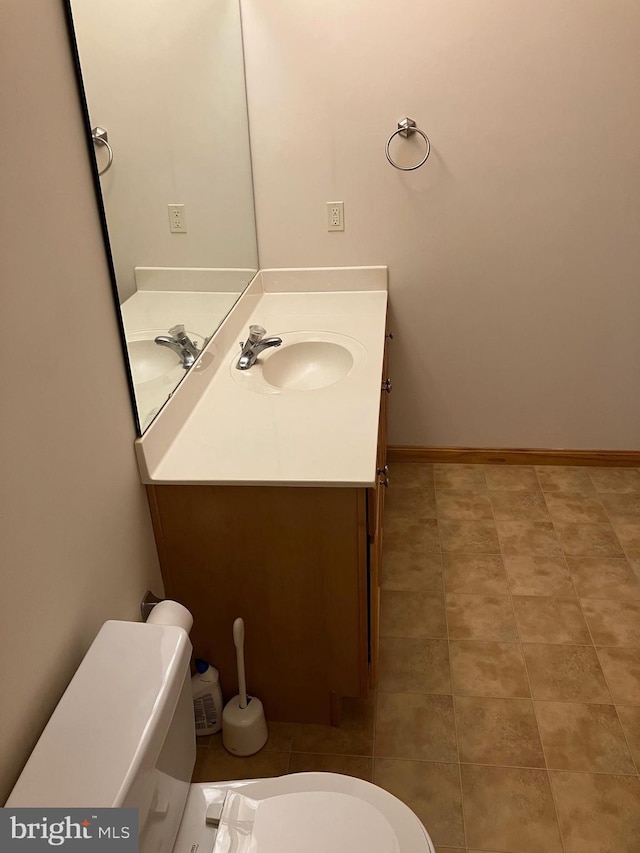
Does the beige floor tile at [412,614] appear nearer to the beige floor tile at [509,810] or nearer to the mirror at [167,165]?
A: the beige floor tile at [509,810]

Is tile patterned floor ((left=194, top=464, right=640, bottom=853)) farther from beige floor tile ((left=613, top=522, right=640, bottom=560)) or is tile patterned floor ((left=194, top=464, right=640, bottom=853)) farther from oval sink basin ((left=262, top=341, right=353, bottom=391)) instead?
oval sink basin ((left=262, top=341, right=353, bottom=391))

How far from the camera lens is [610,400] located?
2.86 meters

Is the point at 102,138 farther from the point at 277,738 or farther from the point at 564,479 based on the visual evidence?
the point at 564,479

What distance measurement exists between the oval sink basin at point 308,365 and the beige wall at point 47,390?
82 cm

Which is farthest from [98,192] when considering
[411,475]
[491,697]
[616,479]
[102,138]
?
[616,479]

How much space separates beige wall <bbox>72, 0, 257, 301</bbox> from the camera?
4.56ft

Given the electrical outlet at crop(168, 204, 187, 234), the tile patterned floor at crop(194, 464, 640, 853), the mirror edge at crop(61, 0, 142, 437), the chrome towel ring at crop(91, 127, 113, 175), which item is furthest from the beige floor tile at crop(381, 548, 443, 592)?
the chrome towel ring at crop(91, 127, 113, 175)

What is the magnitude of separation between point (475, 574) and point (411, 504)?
0.46 meters

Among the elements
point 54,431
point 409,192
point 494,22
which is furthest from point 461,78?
point 54,431

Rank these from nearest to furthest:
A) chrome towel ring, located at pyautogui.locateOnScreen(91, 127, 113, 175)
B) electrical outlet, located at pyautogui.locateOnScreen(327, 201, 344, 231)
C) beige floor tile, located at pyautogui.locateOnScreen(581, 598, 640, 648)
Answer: chrome towel ring, located at pyautogui.locateOnScreen(91, 127, 113, 175) → beige floor tile, located at pyautogui.locateOnScreen(581, 598, 640, 648) → electrical outlet, located at pyautogui.locateOnScreen(327, 201, 344, 231)

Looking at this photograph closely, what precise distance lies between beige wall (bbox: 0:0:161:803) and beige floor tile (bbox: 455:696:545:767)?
1.00 meters

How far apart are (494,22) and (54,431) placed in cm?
204

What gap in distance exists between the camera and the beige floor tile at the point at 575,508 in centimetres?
264

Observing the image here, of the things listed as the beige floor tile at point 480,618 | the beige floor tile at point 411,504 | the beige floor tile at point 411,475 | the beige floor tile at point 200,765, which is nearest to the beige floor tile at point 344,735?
the beige floor tile at point 200,765
